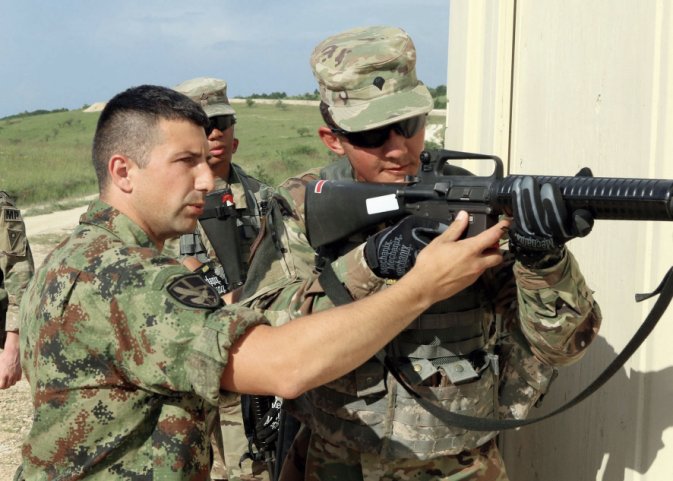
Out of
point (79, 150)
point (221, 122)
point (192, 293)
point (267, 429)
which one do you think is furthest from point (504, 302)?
point (79, 150)

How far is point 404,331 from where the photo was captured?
8.73 feet

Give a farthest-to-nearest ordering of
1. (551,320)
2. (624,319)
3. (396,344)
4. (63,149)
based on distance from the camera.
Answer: (63,149) < (624,319) < (396,344) < (551,320)

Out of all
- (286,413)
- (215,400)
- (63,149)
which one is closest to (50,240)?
(286,413)

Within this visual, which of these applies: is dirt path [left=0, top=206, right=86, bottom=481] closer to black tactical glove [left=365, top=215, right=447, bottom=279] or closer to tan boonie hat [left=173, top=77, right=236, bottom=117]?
tan boonie hat [left=173, top=77, right=236, bottom=117]

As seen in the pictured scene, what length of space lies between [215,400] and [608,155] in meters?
1.57

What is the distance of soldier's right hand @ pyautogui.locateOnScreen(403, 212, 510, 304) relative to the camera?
7.31 feet

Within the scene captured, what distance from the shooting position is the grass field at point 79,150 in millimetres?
27219

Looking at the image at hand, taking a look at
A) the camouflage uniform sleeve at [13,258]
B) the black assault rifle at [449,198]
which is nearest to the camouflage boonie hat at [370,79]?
the black assault rifle at [449,198]

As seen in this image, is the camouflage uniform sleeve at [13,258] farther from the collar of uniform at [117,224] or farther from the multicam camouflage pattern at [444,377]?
the collar of uniform at [117,224]

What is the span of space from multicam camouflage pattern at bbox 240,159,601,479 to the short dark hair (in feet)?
2.01

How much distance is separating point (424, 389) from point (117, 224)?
997 mm

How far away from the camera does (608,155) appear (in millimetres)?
2941

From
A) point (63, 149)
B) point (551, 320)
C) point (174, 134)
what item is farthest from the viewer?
point (63, 149)

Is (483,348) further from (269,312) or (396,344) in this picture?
(269,312)
